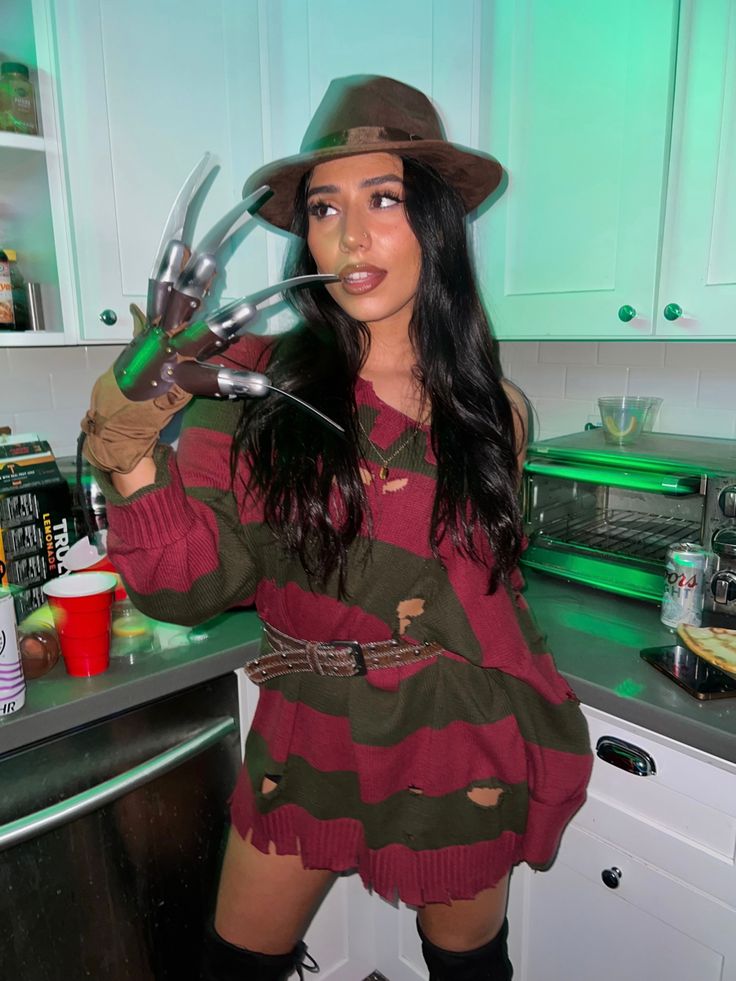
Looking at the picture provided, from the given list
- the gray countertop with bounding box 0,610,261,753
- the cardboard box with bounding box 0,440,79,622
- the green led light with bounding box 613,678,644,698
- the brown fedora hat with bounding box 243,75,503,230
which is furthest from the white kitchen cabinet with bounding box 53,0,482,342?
the green led light with bounding box 613,678,644,698

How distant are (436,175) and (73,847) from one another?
3.70 ft

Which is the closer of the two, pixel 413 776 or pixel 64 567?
pixel 413 776

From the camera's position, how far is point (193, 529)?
803 mm

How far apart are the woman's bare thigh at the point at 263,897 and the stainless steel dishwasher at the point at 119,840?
22 cm

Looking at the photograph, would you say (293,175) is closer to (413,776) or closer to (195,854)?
(413,776)

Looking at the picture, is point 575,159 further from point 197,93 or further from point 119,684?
point 119,684

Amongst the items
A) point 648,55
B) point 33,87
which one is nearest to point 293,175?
point 33,87

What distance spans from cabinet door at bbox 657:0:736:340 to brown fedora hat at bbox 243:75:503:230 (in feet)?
1.22

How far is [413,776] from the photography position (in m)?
0.93

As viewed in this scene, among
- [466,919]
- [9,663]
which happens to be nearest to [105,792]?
[9,663]

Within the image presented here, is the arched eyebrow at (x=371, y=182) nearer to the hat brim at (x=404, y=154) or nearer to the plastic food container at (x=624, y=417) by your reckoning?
the hat brim at (x=404, y=154)

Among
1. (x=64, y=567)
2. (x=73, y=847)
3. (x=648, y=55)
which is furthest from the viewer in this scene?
(x=64, y=567)

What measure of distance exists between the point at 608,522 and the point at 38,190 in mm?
1325

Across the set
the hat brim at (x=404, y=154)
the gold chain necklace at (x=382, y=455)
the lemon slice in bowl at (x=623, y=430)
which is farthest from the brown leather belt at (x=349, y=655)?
the lemon slice in bowl at (x=623, y=430)
